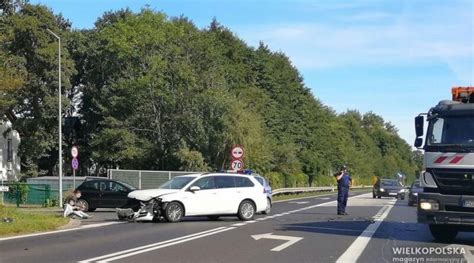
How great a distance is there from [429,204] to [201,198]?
9216 millimetres

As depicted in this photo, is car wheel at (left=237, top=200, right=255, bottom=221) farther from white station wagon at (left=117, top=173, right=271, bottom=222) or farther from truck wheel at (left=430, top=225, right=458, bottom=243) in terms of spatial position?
truck wheel at (left=430, top=225, right=458, bottom=243)

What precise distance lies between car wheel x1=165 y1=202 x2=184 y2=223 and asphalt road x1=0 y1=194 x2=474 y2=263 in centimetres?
69

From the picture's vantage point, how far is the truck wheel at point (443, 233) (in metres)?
15.0

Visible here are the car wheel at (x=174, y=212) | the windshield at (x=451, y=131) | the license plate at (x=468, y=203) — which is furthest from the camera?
the car wheel at (x=174, y=212)

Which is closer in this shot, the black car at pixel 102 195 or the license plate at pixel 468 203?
the license plate at pixel 468 203

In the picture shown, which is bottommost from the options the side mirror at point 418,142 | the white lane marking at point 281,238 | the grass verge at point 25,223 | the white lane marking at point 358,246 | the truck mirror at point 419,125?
the white lane marking at point 358,246

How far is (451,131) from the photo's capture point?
1382 cm

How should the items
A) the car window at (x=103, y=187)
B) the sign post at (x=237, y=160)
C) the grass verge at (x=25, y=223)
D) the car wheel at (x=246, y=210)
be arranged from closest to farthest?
the grass verge at (x=25, y=223) < the car wheel at (x=246, y=210) < the car window at (x=103, y=187) < the sign post at (x=237, y=160)

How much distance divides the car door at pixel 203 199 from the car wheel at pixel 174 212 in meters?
0.21

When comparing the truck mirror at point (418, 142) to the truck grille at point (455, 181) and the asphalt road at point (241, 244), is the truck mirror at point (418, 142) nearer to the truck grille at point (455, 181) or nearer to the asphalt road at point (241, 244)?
the truck grille at point (455, 181)

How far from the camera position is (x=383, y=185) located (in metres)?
46.4

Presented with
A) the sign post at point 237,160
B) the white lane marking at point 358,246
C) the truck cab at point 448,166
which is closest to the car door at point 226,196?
the white lane marking at point 358,246

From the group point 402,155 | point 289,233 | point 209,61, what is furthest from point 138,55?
point 402,155

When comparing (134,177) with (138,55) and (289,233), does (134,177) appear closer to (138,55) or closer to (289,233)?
(138,55)
